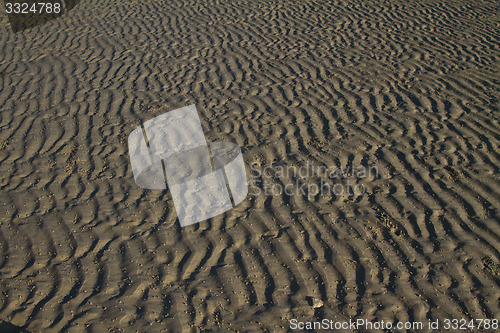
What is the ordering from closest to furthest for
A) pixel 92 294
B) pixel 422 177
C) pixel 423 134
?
1. pixel 92 294
2. pixel 422 177
3. pixel 423 134

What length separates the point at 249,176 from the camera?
16.8ft

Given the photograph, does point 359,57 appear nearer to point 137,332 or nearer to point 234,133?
point 234,133

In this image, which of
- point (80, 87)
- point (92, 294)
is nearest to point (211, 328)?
point (92, 294)

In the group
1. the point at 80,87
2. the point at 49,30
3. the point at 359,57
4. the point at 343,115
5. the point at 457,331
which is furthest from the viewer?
the point at 49,30

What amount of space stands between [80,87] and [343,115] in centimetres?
457

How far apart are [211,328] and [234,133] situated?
306cm

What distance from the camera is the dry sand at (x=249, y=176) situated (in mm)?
3684

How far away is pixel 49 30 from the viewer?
9.85 m

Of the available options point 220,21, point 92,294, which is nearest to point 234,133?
point 92,294

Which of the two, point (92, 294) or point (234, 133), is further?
point (234, 133)

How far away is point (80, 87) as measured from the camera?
721 centimetres

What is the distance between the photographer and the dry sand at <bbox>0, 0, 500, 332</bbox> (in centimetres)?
368

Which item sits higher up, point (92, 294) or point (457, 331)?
point (92, 294)

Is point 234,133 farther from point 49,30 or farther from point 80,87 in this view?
point 49,30
